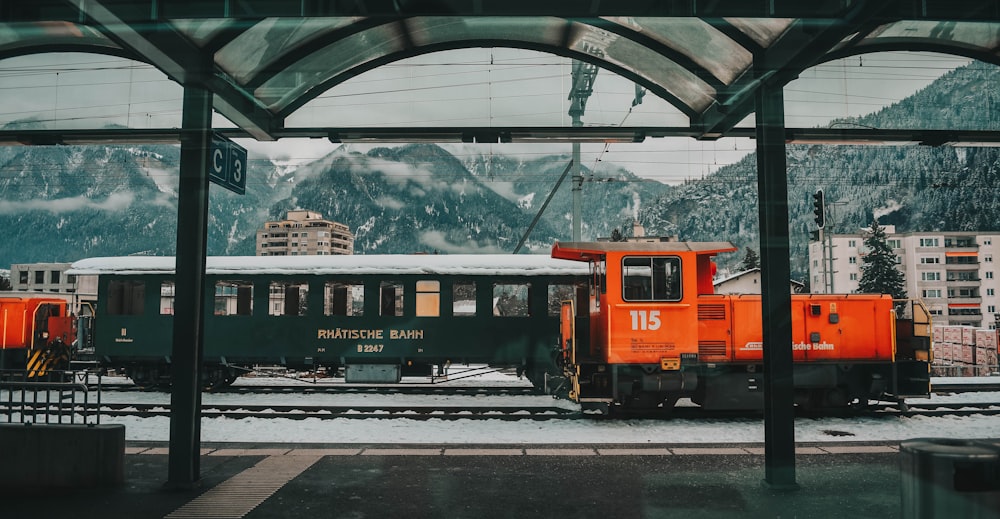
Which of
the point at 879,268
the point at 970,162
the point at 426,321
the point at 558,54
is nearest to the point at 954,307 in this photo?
the point at 879,268

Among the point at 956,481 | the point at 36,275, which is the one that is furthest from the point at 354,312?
the point at 36,275

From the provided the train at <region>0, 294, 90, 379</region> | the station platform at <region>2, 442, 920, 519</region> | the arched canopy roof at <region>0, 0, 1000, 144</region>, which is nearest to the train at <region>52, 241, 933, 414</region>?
the train at <region>0, 294, 90, 379</region>

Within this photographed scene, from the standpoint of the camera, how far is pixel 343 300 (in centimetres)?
1504

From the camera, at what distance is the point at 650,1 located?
483cm

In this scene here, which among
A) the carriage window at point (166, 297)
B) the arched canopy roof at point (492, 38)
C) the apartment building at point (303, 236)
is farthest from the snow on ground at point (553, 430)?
the apartment building at point (303, 236)

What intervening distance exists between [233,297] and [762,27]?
13602mm

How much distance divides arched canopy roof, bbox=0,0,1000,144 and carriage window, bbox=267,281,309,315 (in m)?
8.30

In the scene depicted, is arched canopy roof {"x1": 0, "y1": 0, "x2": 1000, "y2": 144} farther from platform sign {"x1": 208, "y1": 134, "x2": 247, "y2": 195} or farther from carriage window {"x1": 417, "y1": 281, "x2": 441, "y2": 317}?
carriage window {"x1": 417, "y1": 281, "x2": 441, "y2": 317}

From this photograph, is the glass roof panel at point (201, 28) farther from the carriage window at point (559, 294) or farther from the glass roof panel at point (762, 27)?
the carriage window at point (559, 294)

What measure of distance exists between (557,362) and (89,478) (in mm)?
7825

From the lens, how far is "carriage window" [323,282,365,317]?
14.9 meters

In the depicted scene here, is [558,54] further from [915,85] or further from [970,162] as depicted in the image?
[970,162]

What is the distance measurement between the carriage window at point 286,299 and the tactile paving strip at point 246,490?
770 centimetres

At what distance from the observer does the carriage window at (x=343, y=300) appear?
14945 mm
